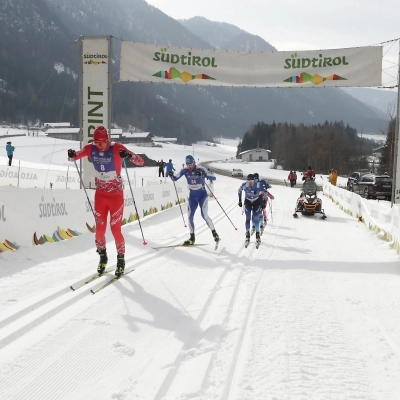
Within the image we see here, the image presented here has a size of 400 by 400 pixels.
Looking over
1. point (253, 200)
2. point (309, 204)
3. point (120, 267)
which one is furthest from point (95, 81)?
point (309, 204)

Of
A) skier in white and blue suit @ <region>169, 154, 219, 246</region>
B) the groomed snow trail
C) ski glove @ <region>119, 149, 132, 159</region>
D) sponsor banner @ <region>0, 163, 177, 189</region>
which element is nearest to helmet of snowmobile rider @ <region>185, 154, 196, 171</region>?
skier in white and blue suit @ <region>169, 154, 219, 246</region>

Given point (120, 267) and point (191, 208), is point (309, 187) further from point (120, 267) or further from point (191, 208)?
point (120, 267)

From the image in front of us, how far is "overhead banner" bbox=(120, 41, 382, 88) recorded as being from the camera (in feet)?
40.7

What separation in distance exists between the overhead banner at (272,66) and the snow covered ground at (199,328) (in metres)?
6.27

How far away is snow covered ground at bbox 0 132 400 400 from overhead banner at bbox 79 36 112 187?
492cm

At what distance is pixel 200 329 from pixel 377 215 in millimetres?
9225

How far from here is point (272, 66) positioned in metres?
12.8

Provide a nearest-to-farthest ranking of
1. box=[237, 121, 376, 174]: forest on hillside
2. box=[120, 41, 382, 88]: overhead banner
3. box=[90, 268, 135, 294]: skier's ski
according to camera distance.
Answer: box=[90, 268, 135, 294]: skier's ski, box=[120, 41, 382, 88]: overhead banner, box=[237, 121, 376, 174]: forest on hillside

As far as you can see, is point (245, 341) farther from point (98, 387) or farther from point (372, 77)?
point (372, 77)

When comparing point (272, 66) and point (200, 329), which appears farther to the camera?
point (272, 66)

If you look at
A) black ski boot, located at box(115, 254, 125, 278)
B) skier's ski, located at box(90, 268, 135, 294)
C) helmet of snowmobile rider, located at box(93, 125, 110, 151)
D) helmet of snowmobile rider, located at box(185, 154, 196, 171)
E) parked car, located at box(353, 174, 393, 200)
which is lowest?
skier's ski, located at box(90, 268, 135, 294)

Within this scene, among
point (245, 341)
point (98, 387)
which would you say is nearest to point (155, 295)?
point (245, 341)

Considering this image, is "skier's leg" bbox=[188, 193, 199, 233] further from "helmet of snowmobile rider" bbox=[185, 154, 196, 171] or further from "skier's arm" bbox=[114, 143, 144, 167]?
"skier's arm" bbox=[114, 143, 144, 167]

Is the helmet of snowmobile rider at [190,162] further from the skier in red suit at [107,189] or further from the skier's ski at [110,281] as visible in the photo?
the skier's ski at [110,281]
